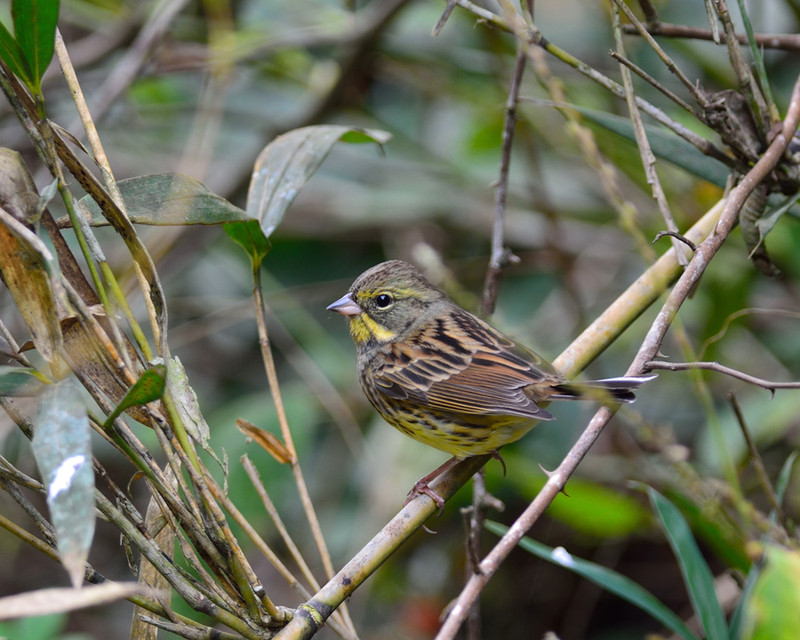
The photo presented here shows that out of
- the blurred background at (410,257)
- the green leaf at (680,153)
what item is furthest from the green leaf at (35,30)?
the blurred background at (410,257)

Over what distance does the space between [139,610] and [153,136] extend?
385 cm

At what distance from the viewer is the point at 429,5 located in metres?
4.70

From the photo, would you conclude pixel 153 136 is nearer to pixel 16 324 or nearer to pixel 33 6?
pixel 16 324

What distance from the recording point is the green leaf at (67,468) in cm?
102

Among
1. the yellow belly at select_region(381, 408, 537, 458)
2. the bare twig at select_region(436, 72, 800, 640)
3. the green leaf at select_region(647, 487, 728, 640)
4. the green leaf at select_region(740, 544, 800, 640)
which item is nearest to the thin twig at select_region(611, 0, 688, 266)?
the bare twig at select_region(436, 72, 800, 640)

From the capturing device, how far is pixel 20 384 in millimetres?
1273

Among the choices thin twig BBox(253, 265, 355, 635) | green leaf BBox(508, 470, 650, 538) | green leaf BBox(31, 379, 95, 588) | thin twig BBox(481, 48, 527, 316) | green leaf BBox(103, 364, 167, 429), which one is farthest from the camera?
green leaf BBox(508, 470, 650, 538)

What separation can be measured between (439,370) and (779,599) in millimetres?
1920

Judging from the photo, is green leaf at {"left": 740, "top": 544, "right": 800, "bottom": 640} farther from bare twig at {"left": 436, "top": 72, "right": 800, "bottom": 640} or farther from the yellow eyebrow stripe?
the yellow eyebrow stripe

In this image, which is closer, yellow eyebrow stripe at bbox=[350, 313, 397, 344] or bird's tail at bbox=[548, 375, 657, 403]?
bird's tail at bbox=[548, 375, 657, 403]

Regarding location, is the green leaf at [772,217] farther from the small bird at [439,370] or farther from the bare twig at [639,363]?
the small bird at [439,370]

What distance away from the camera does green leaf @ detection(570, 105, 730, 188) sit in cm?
220

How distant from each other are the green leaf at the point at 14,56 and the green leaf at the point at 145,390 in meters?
0.49

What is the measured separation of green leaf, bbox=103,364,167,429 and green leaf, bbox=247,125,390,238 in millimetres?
826
